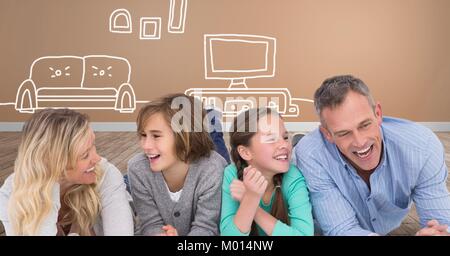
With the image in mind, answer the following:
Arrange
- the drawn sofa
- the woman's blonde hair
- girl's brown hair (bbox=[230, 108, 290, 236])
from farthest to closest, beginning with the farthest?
1. the drawn sofa
2. girl's brown hair (bbox=[230, 108, 290, 236])
3. the woman's blonde hair

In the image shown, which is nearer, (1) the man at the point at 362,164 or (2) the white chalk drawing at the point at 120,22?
(1) the man at the point at 362,164

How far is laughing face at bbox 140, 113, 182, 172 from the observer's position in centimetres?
85

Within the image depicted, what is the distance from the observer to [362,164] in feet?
2.83

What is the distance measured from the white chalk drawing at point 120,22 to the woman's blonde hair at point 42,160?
3313mm

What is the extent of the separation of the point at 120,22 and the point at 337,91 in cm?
350

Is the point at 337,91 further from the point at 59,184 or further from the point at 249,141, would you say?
the point at 59,184

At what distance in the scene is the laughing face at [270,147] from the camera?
2.69 feet

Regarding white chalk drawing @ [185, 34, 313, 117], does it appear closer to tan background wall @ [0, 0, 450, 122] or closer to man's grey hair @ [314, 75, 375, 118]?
tan background wall @ [0, 0, 450, 122]

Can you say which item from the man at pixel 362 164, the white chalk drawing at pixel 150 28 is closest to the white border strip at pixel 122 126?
the white chalk drawing at pixel 150 28

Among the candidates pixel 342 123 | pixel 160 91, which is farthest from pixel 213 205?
pixel 160 91

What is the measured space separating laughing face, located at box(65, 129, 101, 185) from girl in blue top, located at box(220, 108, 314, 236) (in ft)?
0.81

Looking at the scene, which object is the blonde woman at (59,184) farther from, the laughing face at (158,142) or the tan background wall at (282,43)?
the tan background wall at (282,43)

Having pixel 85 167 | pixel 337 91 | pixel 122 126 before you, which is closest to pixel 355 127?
pixel 337 91

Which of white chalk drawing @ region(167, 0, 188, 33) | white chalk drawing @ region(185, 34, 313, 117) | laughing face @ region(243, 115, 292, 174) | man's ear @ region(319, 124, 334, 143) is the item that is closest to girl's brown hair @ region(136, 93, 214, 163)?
laughing face @ region(243, 115, 292, 174)
